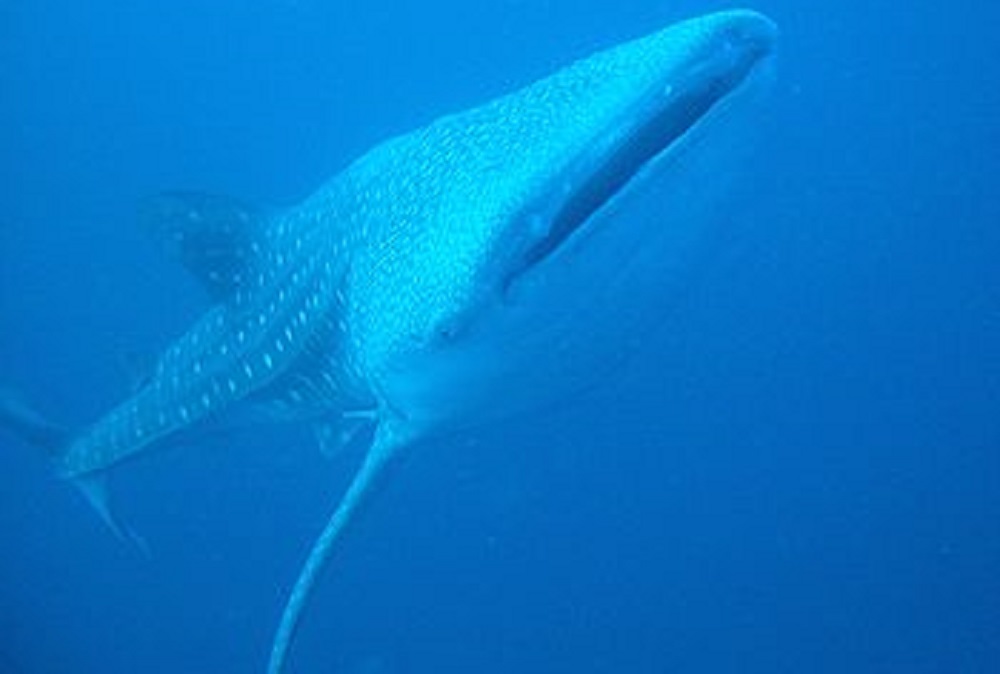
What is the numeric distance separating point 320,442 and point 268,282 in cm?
81

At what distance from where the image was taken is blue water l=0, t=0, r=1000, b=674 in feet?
32.2

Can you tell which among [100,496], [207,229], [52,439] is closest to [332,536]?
[207,229]

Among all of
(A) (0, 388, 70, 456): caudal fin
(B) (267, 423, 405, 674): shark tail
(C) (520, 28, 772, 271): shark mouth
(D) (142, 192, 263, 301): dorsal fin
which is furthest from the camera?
(A) (0, 388, 70, 456): caudal fin

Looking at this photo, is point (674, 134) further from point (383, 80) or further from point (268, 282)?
point (383, 80)

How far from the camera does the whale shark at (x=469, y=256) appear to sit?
253 cm

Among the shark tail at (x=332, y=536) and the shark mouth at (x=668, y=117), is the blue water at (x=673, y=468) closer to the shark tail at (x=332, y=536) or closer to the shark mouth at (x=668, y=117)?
the shark tail at (x=332, y=536)

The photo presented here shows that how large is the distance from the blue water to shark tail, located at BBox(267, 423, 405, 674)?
13.2 ft

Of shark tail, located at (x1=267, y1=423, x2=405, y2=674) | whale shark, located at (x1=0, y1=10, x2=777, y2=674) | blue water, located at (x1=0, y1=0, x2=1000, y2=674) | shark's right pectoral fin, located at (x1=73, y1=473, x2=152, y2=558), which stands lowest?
blue water, located at (x1=0, y1=0, x2=1000, y2=674)

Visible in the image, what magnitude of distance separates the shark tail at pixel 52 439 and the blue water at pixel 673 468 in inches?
144

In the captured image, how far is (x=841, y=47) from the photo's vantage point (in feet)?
44.3

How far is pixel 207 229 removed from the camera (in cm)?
455

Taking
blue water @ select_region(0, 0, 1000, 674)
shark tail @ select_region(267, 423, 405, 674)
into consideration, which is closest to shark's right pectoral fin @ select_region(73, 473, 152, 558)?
shark tail @ select_region(267, 423, 405, 674)

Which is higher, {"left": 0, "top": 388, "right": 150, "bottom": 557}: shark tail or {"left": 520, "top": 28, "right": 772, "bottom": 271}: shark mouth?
{"left": 520, "top": 28, "right": 772, "bottom": 271}: shark mouth

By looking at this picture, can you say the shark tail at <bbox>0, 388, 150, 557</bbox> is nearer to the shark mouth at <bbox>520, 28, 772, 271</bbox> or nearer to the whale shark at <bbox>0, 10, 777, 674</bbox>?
the whale shark at <bbox>0, 10, 777, 674</bbox>
